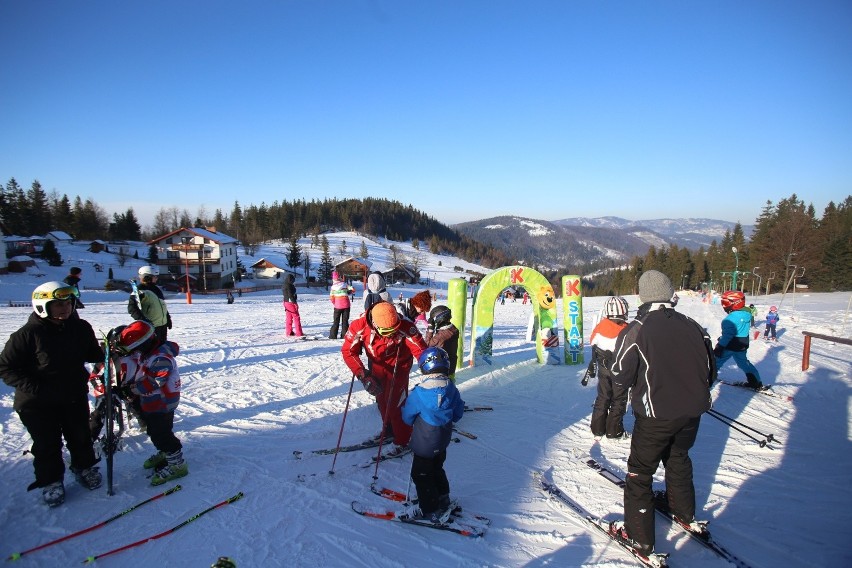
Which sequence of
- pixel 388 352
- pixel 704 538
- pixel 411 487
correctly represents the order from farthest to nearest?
pixel 388 352 < pixel 411 487 < pixel 704 538

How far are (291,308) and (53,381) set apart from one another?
783 centimetres

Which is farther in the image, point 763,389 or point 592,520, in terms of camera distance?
point 763,389

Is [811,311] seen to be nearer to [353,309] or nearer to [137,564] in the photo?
[353,309]

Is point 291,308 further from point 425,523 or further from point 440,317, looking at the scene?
point 425,523

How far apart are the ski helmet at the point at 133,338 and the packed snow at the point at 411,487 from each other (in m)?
1.36

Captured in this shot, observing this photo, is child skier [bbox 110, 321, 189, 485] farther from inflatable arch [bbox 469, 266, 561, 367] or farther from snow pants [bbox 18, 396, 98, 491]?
inflatable arch [bbox 469, 266, 561, 367]

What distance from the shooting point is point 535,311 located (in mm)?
9742

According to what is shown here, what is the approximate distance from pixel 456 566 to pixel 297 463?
7.39ft

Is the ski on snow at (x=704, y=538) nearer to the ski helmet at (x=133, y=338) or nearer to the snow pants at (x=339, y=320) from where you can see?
the ski helmet at (x=133, y=338)

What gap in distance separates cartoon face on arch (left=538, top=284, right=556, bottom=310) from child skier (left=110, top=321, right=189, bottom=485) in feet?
24.6

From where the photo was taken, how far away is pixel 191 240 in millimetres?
49594

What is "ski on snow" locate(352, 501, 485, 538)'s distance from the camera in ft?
11.4

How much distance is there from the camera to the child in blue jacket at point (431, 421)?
3467 mm

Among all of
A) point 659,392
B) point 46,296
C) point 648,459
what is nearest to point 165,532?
point 46,296
